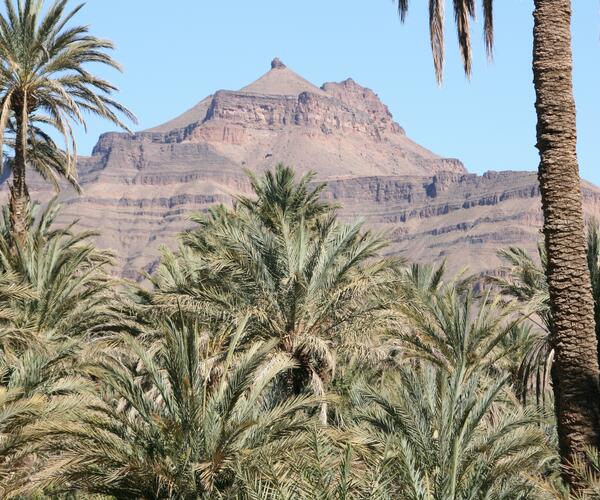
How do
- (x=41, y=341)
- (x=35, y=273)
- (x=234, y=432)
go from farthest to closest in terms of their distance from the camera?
(x=35, y=273)
(x=41, y=341)
(x=234, y=432)

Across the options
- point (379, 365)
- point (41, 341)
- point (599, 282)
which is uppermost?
point (599, 282)

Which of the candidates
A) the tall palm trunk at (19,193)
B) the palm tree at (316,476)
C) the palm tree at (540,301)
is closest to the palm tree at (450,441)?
the palm tree at (316,476)

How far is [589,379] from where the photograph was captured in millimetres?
9523

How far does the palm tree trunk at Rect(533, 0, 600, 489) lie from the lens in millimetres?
9445

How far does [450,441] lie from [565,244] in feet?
9.33

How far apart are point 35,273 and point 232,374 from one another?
8645mm

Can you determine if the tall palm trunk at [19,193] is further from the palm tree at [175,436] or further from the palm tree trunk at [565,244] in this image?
the palm tree trunk at [565,244]

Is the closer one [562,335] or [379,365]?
[562,335]

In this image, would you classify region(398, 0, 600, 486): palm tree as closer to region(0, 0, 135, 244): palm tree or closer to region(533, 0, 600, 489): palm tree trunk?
region(533, 0, 600, 489): palm tree trunk

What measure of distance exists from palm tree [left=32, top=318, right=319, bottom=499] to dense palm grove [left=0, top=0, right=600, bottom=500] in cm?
3

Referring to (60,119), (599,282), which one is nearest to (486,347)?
(599,282)

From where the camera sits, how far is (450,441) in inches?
446

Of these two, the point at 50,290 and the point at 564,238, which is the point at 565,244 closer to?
the point at 564,238

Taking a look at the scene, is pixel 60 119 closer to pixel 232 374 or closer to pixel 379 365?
pixel 379 365
